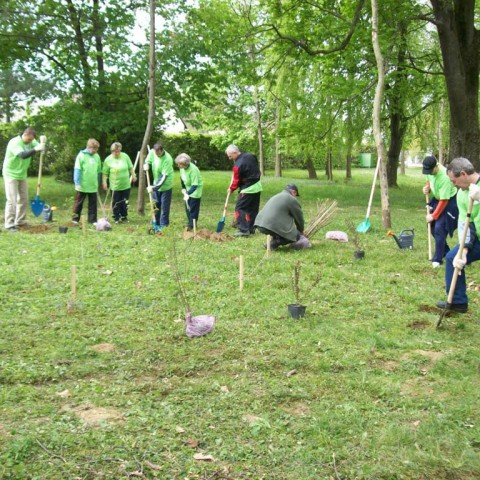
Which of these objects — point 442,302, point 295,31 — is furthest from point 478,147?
point 442,302

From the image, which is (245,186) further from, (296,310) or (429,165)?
(296,310)

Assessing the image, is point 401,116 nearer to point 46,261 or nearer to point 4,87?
point 4,87

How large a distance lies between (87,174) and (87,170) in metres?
0.08

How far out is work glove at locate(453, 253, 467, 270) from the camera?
5.84 m

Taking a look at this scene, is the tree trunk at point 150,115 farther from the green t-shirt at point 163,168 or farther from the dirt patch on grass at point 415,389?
the dirt patch on grass at point 415,389

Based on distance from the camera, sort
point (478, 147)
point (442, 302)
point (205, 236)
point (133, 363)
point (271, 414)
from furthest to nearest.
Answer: point (478, 147)
point (205, 236)
point (442, 302)
point (133, 363)
point (271, 414)

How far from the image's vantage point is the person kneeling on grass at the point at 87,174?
12.1m

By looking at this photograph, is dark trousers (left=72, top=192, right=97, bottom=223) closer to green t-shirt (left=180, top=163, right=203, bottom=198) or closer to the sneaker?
green t-shirt (left=180, top=163, right=203, bottom=198)

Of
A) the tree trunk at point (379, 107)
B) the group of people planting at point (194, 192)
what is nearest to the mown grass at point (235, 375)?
the group of people planting at point (194, 192)

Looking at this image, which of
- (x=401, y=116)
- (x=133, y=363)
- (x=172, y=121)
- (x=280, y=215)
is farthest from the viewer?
(x=401, y=116)

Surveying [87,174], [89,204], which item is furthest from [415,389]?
[89,204]

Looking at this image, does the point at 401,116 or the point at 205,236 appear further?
the point at 401,116

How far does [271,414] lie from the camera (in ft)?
13.7

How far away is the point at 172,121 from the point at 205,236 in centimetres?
1034
